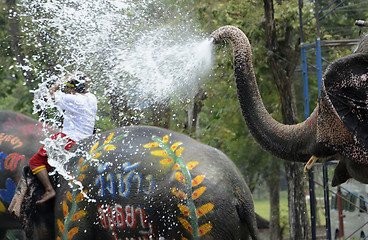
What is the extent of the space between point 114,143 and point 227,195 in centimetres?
120

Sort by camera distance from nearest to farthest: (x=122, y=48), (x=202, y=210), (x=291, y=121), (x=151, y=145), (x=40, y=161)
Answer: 1. (x=202, y=210)
2. (x=151, y=145)
3. (x=40, y=161)
4. (x=122, y=48)
5. (x=291, y=121)

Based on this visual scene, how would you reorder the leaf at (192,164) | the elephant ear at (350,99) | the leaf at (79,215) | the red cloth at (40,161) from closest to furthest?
the elephant ear at (350,99), the leaf at (192,164), the leaf at (79,215), the red cloth at (40,161)

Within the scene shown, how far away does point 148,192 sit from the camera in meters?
4.88

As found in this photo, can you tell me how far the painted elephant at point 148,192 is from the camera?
4703 millimetres

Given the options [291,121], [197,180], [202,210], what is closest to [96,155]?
[197,180]

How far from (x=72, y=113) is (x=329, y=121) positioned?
337 centimetres

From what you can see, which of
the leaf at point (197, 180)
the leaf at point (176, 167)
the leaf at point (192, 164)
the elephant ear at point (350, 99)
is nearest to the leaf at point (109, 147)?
the leaf at point (176, 167)

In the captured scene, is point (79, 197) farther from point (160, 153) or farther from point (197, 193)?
point (197, 193)

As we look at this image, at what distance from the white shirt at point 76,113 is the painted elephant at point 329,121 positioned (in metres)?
2.67

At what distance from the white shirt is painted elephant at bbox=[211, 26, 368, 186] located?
2.67 metres

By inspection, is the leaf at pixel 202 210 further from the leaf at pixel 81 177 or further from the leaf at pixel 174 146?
the leaf at pixel 81 177

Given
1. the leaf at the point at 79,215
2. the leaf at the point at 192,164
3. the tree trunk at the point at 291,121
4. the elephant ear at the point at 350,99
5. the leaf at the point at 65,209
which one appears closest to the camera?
the elephant ear at the point at 350,99

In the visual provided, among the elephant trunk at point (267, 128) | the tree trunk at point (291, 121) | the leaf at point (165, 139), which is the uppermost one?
the elephant trunk at point (267, 128)

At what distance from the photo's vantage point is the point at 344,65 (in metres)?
3.06
